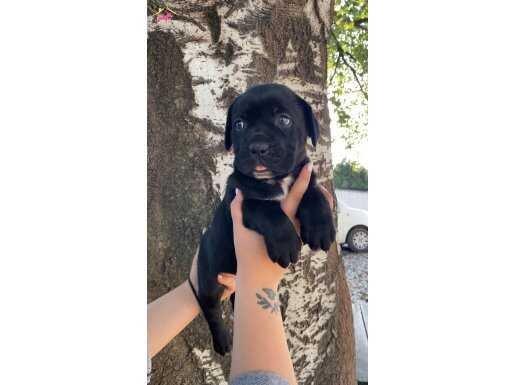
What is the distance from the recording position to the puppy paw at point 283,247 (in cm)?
185

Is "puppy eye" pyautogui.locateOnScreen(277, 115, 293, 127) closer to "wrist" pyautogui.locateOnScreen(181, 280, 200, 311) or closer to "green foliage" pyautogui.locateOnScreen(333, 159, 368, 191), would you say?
"green foliage" pyautogui.locateOnScreen(333, 159, 368, 191)

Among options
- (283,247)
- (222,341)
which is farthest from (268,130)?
(222,341)

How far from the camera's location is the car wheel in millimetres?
1933

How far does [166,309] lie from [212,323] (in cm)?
16

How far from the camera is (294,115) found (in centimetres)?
188

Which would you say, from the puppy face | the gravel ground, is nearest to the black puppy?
the puppy face

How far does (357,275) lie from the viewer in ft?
6.48

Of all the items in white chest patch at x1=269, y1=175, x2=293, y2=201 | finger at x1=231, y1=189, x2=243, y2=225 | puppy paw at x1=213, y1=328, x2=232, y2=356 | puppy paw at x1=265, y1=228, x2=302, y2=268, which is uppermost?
white chest patch at x1=269, y1=175, x2=293, y2=201

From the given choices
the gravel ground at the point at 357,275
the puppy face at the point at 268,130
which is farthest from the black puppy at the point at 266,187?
the gravel ground at the point at 357,275

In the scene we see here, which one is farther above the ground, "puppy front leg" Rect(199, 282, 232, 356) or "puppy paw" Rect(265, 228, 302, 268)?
"puppy paw" Rect(265, 228, 302, 268)
